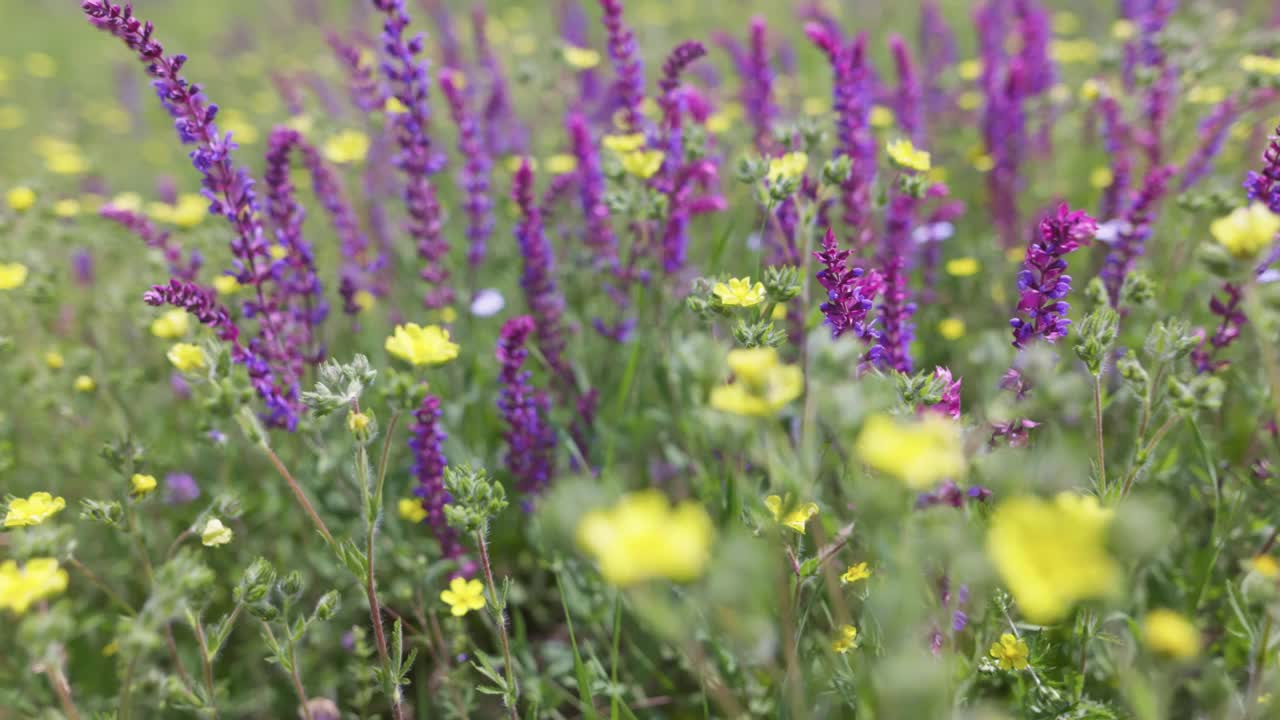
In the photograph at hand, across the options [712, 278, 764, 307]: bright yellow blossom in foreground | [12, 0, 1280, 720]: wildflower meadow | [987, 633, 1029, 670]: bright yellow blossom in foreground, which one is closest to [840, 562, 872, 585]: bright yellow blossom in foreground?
[12, 0, 1280, 720]: wildflower meadow

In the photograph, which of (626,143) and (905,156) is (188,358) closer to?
(626,143)

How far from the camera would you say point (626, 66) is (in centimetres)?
376

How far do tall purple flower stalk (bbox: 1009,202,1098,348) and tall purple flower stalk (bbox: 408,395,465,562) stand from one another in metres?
1.85

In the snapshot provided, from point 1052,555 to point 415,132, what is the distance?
125 inches

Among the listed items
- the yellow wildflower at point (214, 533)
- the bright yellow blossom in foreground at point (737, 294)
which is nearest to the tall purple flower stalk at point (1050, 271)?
the bright yellow blossom in foreground at point (737, 294)

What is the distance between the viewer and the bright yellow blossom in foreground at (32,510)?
216 cm

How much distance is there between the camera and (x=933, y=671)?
3.86 ft

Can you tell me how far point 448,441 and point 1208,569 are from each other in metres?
2.76

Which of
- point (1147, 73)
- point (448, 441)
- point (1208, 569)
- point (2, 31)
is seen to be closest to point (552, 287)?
point (448, 441)

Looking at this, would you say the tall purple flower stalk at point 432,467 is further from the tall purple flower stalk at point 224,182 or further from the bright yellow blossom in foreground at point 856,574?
the bright yellow blossom in foreground at point 856,574

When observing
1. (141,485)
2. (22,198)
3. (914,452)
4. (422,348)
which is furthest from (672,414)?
(22,198)

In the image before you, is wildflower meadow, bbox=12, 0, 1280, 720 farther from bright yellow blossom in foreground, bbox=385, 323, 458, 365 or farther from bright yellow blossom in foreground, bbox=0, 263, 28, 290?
bright yellow blossom in foreground, bbox=0, 263, 28, 290

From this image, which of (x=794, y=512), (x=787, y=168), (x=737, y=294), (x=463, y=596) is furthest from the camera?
(x=787, y=168)

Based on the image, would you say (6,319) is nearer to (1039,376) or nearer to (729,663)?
(729,663)
